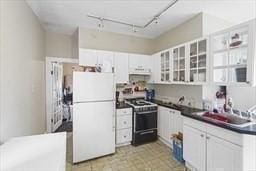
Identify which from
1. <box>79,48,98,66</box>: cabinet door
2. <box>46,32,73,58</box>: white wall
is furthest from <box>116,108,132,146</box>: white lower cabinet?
<box>46,32,73,58</box>: white wall

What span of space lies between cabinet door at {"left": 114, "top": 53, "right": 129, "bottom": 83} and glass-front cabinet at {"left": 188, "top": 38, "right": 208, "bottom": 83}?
1506 millimetres

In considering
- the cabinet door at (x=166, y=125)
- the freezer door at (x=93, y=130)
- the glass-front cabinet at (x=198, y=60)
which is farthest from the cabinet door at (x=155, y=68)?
the freezer door at (x=93, y=130)

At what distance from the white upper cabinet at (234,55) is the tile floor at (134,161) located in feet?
5.51

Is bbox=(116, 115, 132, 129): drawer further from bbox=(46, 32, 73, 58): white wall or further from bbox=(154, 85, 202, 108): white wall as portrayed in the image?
bbox=(46, 32, 73, 58): white wall

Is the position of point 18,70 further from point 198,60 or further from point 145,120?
point 198,60

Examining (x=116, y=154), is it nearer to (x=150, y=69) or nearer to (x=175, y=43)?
(x=150, y=69)

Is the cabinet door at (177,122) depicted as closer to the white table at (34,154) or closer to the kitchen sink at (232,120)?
the kitchen sink at (232,120)

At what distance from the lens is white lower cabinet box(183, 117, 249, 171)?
1603 mm

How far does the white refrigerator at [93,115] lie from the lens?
8.56 ft

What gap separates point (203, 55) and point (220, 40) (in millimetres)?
333

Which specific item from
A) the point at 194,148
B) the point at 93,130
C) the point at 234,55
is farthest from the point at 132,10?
the point at 194,148

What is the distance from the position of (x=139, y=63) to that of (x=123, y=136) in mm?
1878

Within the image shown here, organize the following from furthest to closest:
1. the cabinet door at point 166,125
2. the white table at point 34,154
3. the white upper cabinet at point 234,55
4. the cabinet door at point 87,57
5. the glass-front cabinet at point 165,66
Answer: the glass-front cabinet at point 165,66 → the cabinet door at point 87,57 → the cabinet door at point 166,125 → the white upper cabinet at point 234,55 → the white table at point 34,154

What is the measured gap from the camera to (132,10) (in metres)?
2.75
